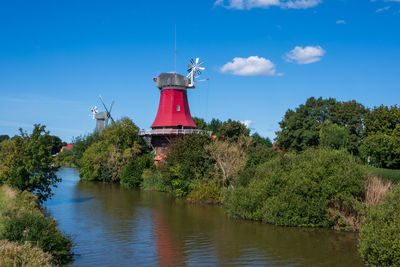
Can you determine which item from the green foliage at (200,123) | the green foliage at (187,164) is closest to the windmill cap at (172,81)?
the green foliage at (187,164)

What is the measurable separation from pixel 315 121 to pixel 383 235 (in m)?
25.2

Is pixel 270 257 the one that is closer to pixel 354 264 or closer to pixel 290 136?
pixel 354 264

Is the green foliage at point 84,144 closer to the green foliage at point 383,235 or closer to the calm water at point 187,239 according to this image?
the calm water at point 187,239

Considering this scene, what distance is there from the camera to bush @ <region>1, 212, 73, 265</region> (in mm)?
10828

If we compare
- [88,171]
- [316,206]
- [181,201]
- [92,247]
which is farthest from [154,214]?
[88,171]

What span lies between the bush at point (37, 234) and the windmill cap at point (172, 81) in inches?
1215

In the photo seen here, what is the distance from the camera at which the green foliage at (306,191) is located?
17.8 meters

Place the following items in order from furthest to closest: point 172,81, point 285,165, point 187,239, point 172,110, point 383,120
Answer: point 172,81, point 172,110, point 383,120, point 285,165, point 187,239

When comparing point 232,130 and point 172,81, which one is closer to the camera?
point 232,130

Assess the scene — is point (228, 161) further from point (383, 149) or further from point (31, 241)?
point (31, 241)

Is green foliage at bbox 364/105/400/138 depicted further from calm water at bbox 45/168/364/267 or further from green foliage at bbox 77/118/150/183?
green foliage at bbox 77/118/150/183

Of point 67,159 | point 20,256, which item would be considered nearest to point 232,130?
point 20,256

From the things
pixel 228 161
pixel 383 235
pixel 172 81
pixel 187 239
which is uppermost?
pixel 172 81

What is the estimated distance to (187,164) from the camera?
2792 cm
